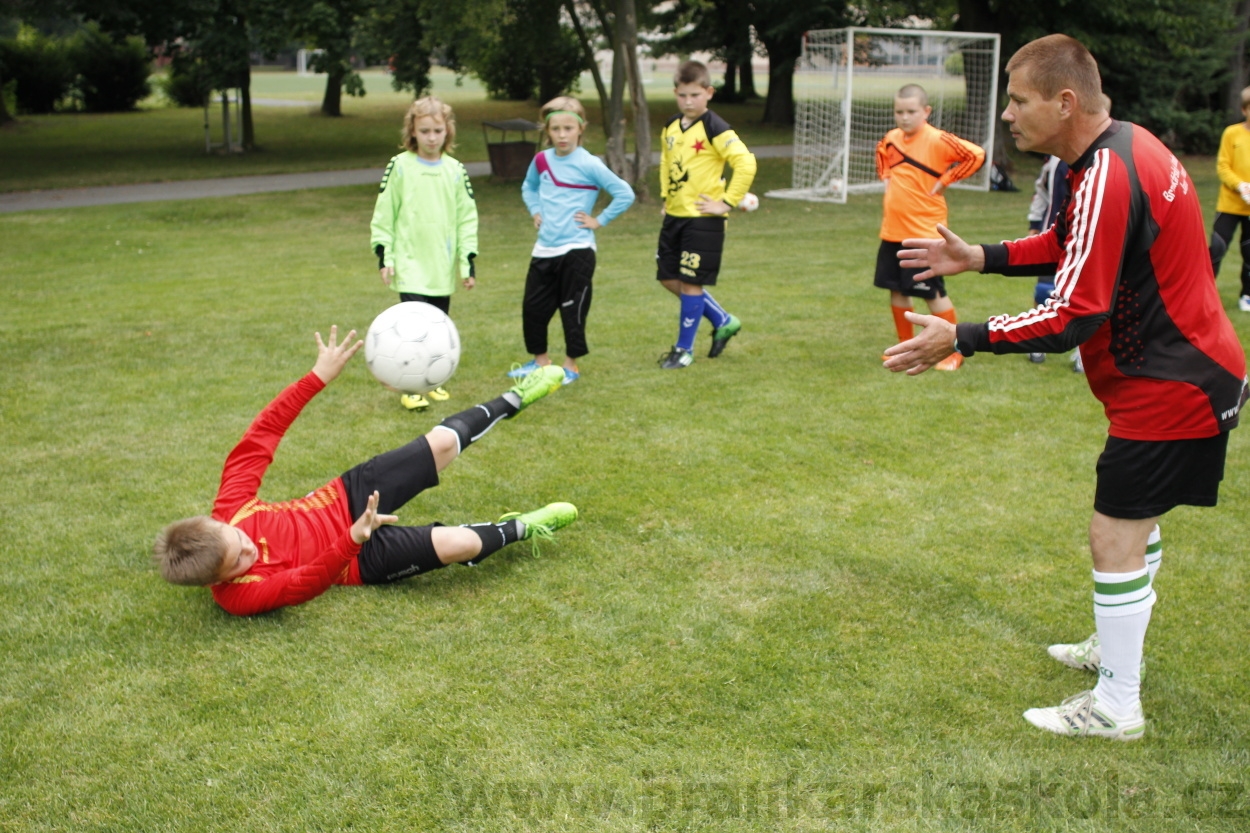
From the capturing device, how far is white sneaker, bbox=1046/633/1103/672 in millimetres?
3852

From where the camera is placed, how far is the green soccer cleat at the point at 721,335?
27.1 ft

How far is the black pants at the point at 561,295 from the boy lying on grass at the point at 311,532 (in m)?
2.68

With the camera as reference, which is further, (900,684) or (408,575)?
(408,575)

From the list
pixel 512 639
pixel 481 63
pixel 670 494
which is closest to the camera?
pixel 512 639

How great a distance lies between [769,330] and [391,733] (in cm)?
627

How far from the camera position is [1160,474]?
3.23 meters

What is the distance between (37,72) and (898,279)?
123ft

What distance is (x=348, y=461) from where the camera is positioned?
239 inches

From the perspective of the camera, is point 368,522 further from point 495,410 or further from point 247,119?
point 247,119

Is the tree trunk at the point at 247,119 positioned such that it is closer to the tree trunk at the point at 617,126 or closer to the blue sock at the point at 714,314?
the tree trunk at the point at 617,126

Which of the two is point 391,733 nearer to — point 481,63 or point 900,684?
point 900,684

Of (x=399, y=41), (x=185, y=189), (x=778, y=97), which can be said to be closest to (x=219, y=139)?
(x=399, y=41)

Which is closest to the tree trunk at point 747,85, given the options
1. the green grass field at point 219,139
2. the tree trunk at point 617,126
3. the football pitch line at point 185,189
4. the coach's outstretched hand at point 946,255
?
the green grass field at point 219,139

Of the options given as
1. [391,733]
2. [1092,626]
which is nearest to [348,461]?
[391,733]
